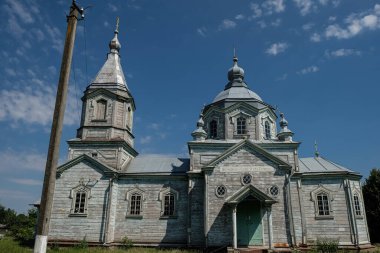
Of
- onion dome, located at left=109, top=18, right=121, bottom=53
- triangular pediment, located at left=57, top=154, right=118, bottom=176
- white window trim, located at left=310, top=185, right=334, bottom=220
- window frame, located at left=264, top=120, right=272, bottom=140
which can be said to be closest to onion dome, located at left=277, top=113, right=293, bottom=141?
window frame, located at left=264, top=120, right=272, bottom=140

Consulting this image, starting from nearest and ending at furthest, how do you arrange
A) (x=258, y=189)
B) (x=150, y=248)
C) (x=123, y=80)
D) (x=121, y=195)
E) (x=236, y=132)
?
1. (x=258, y=189)
2. (x=150, y=248)
3. (x=121, y=195)
4. (x=236, y=132)
5. (x=123, y=80)

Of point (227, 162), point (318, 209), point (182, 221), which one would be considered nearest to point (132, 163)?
point (182, 221)

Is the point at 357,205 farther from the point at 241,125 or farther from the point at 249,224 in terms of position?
the point at 241,125

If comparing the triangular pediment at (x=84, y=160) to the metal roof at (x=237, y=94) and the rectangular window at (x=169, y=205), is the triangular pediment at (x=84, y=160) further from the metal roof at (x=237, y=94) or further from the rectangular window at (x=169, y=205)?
the metal roof at (x=237, y=94)

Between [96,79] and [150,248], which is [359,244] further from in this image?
[96,79]

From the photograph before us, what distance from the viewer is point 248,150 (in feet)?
61.1

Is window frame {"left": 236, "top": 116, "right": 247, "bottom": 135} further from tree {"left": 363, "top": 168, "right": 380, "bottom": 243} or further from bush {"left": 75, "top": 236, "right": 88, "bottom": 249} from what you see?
tree {"left": 363, "top": 168, "right": 380, "bottom": 243}

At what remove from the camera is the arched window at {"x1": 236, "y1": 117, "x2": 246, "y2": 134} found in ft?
71.8

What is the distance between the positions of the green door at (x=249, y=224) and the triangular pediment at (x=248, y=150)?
8.67ft

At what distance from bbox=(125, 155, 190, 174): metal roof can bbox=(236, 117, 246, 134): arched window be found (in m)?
4.23

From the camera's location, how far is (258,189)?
55.7 ft

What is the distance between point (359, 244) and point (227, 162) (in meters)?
8.86

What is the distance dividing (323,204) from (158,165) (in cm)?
1085

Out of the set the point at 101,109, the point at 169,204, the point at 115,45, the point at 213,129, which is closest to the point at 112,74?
Result: the point at 101,109
